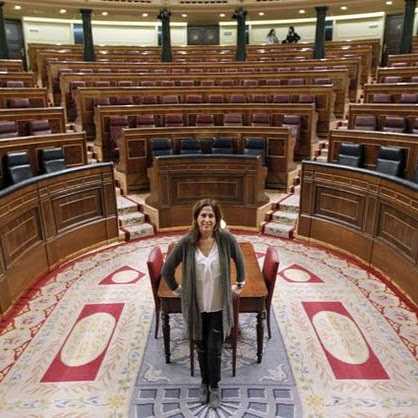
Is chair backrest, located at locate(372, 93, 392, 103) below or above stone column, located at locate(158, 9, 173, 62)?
below

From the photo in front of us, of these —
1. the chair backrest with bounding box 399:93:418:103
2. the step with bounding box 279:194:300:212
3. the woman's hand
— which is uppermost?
the chair backrest with bounding box 399:93:418:103

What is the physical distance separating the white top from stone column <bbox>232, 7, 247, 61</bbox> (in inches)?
371

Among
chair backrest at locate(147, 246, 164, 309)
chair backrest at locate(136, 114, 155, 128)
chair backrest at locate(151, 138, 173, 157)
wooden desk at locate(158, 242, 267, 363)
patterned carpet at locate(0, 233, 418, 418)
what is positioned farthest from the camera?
chair backrest at locate(136, 114, 155, 128)

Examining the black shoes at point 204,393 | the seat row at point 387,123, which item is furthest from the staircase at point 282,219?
the black shoes at point 204,393

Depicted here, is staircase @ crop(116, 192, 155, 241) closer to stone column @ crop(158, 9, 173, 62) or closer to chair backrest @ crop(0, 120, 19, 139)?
chair backrest @ crop(0, 120, 19, 139)

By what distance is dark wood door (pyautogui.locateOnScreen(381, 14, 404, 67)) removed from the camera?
11.6 meters

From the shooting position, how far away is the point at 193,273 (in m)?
1.84

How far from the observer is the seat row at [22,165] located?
159 inches

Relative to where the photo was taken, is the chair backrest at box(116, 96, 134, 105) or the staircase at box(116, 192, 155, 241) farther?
the chair backrest at box(116, 96, 134, 105)

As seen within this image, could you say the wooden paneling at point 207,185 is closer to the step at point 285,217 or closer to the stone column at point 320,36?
the step at point 285,217

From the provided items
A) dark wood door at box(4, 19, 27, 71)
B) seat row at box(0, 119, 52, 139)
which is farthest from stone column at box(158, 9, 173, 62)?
seat row at box(0, 119, 52, 139)

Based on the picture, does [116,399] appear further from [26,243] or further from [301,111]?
[301,111]

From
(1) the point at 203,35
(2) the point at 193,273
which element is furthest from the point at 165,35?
(2) the point at 193,273

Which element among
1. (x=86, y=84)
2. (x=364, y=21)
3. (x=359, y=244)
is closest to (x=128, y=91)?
(x=86, y=84)
